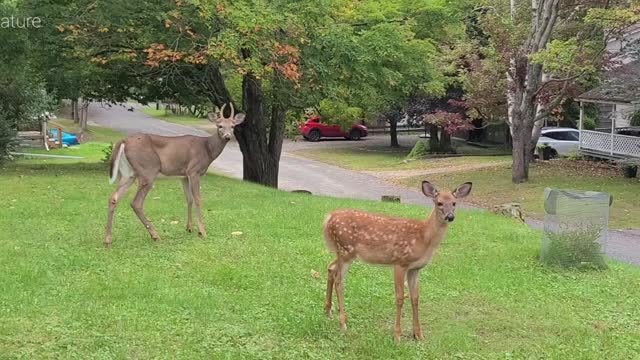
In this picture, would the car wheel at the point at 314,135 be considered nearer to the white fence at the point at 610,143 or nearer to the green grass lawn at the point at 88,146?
the green grass lawn at the point at 88,146

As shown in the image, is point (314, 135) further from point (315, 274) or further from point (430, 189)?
point (430, 189)

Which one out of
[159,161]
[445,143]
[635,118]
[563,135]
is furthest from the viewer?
[445,143]

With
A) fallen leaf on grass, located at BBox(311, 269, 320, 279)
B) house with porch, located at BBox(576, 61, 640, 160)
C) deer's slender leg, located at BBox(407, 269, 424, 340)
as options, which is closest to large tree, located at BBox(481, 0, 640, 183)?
house with porch, located at BBox(576, 61, 640, 160)

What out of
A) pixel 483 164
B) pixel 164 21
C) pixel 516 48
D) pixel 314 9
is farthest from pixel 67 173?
pixel 483 164

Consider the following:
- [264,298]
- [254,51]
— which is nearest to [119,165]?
[264,298]

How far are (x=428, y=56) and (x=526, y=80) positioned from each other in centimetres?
558

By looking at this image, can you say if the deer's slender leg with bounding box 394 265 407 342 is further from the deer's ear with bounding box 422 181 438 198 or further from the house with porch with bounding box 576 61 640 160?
the house with porch with bounding box 576 61 640 160

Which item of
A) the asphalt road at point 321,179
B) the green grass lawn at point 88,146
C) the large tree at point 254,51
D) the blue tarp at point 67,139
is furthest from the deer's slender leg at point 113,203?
the blue tarp at point 67,139

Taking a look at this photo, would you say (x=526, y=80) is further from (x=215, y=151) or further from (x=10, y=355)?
(x=10, y=355)

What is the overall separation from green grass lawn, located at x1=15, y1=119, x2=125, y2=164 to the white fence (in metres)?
18.5

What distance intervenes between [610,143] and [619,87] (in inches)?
92.9

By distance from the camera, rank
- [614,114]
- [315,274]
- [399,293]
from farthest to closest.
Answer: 1. [614,114]
2. [315,274]
3. [399,293]

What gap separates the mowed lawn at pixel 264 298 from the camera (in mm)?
5988

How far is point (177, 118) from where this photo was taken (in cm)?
6003
